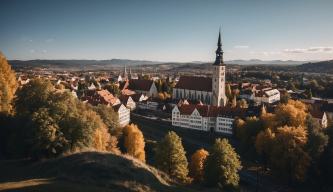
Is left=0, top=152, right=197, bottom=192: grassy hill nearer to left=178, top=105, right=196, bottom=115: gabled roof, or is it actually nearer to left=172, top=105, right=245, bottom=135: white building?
left=172, top=105, right=245, bottom=135: white building

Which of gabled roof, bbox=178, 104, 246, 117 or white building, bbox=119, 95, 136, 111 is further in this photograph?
white building, bbox=119, 95, 136, 111

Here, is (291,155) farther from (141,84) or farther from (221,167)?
(141,84)

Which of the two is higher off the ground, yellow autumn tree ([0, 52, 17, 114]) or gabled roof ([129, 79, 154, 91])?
yellow autumn tree ([0, 52, 17, 114])

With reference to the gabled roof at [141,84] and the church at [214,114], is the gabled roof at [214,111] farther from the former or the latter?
the gabled roof at [141,84]

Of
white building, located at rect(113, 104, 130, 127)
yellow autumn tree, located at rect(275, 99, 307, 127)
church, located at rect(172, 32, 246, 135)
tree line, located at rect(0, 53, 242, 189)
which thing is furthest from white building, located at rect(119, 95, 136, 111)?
tree line, located at rect(0, 53, 242, 189)

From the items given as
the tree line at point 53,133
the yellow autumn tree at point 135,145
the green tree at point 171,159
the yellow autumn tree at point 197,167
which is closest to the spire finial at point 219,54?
the yellow autumn tree at point 135,145

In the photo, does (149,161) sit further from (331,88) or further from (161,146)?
(331,88)

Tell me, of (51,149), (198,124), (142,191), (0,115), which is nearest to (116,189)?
(142,191)
